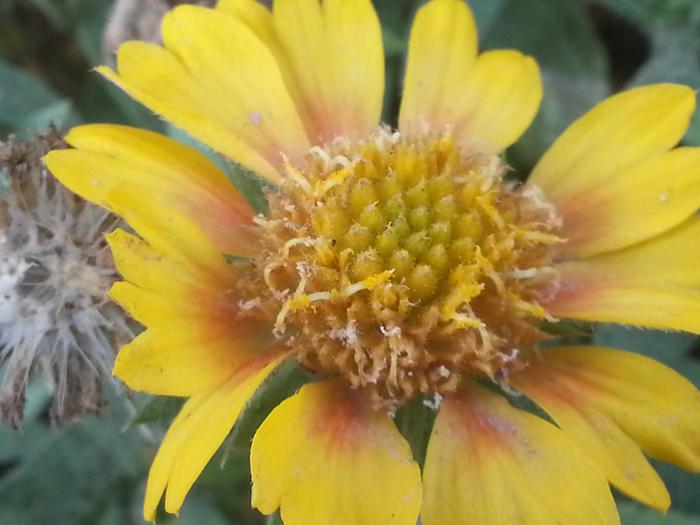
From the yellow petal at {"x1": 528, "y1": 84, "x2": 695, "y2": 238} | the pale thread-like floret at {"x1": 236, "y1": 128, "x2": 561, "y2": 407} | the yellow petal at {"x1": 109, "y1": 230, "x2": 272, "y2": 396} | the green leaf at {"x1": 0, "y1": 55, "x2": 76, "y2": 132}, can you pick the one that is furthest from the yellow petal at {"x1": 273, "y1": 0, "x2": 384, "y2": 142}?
the green leaf at {"x1": 0, "y1": 55, "x2": 76, "y2": 132}

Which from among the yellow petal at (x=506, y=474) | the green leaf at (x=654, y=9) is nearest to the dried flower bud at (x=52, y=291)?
the yellow petal at (x=506, y=474)

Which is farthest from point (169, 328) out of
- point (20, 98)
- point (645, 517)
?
point (20, 98)

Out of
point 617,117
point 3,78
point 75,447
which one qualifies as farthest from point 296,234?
point 3,78

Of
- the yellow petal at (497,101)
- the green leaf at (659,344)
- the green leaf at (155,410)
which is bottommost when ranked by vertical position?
the green leaf at (659,344)

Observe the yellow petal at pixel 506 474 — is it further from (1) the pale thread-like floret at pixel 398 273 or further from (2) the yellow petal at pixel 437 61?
(2) the yellow petal at pixel 437 61

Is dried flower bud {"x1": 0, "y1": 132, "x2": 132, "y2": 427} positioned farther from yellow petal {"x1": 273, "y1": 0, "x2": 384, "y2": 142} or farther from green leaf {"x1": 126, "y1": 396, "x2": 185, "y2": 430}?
yellow petal {"x1": 273, "y1": 0, "x2": 384, "y2": 142}
